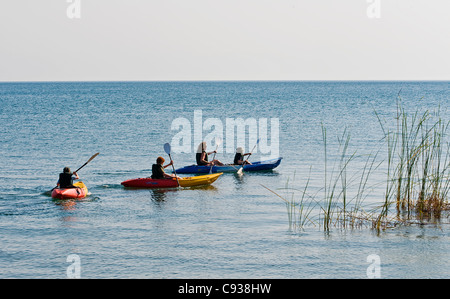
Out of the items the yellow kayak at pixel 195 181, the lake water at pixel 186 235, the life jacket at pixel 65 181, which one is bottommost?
the lake water at pixel 186 235

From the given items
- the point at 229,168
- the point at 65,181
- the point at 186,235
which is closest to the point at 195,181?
the point at 229,168

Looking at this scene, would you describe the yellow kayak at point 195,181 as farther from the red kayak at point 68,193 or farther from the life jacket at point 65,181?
the life jacket at point 65,181

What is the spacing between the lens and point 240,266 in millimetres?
9633

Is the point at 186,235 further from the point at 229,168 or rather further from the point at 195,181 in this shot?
the point at 229,168

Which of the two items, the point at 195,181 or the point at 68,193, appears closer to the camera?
the point at 68,193

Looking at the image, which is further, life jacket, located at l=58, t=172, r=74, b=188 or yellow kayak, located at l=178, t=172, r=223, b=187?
yellow kayak, located at l=178, t=172, r=223, b=187

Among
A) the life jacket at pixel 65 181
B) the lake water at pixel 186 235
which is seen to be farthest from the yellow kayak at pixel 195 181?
the life jacket at pixel 65 181

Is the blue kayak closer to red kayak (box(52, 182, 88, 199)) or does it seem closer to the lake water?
Result: the lake water

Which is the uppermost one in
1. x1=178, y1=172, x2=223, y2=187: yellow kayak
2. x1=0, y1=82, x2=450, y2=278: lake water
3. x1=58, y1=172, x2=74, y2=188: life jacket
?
x1=58, y1=172, x2=74, y2=188: life jacket

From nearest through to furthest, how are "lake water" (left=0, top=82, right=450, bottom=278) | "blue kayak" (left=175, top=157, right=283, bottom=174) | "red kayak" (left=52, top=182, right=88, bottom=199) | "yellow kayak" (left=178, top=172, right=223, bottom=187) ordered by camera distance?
1. "lake water" (left=0, top=82, right=450, bottom=278)
2. "red kayak" (left=52, top=182, right=88, bottom=199)
3. "yellow kayak" (left=178, top=172, right=223, bottom=187)
4. "blue kayak" (left=175, top=157, right=283, bottom=174)

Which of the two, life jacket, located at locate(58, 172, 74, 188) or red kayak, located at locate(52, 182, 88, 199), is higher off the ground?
life jacket, located at locate(58, 172, 74, 188)

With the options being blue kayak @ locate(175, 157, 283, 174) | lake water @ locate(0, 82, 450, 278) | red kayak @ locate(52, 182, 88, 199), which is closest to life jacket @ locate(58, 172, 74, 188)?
red kayak @ locate(52, 182, 88, 199)

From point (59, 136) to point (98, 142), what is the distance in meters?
4.11

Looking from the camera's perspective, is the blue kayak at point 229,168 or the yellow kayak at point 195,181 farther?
the blue kayak at point 229,168
